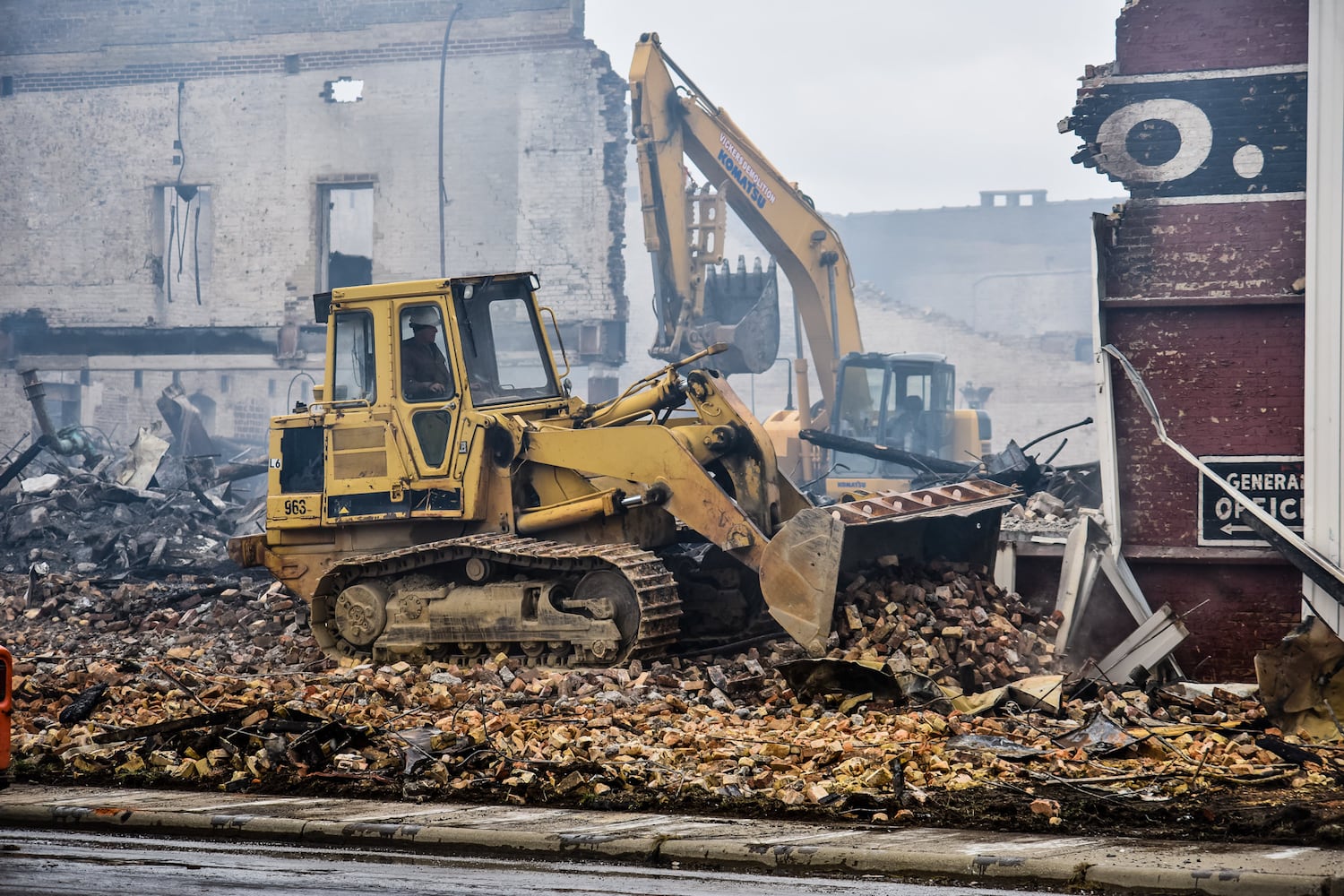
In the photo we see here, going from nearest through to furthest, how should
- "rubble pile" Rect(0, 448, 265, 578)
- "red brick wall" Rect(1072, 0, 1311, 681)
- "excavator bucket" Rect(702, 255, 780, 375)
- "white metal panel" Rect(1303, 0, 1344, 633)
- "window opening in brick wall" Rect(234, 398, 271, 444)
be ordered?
Result: "white metal panel" Rect(1303, 0, 1344, 633) < "red brick wall" Rect(1072, 0, 1311, 681) < "rubble pile" Rect(0, 448, 265, 578) < "excavator bucket" Rect(702, 255, 780, 375) < "window opening in brick wall" Rect(234, 398, 271, 444)

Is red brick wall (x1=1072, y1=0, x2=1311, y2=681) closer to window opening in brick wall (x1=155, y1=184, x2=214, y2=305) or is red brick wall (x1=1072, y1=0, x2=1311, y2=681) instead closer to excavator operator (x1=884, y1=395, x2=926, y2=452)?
excavator operator (x1=884, y1=395, x2=926, y2=452)

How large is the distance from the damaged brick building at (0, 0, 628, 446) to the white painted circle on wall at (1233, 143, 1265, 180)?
2289cm

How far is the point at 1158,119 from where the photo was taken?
1104 cm

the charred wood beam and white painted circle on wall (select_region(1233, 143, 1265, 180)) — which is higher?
white painted circle on wall (select_region(1233, 143, 1265, 180))

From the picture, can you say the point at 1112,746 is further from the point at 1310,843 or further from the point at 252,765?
the point at 252,765

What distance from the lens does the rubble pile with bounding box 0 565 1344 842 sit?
22.9 feet

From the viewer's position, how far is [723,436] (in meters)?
11.3

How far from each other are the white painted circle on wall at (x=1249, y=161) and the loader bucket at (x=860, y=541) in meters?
2.81

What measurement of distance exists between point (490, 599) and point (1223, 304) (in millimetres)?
5651

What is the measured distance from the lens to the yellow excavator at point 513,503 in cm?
1090

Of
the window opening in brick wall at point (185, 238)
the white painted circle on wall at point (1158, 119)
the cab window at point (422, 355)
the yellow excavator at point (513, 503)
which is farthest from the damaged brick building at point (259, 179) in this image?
the white painted circle on wall at point (1158, 119)

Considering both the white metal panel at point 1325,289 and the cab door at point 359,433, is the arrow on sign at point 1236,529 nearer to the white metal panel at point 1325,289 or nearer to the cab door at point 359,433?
the white metal panel at point 1325,289

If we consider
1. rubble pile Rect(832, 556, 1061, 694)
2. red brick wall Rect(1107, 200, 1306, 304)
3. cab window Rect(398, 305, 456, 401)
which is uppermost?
red brick wall Rect(1107, 200, 1306, 304)

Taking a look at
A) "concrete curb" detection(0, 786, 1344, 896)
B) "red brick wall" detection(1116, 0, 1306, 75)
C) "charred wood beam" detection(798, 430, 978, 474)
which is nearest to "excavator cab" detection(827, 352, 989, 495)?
"charred wood beam" detection(798, 430, 978, 474)
